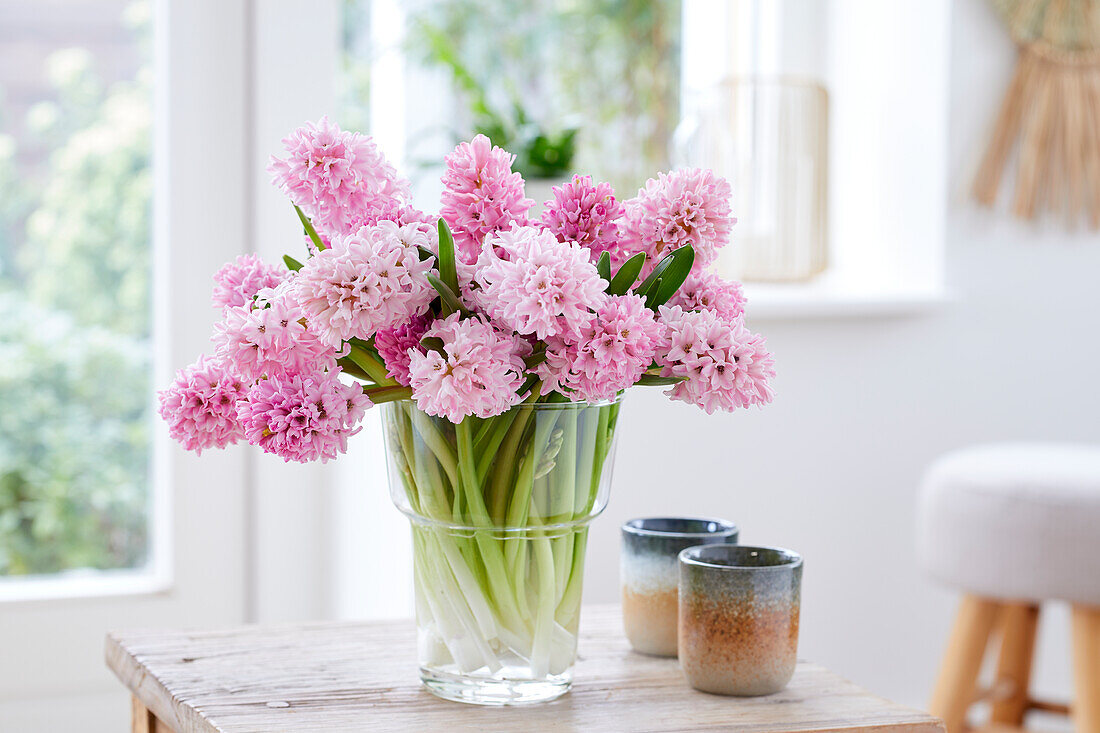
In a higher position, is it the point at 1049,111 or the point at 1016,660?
the point at 1049,111

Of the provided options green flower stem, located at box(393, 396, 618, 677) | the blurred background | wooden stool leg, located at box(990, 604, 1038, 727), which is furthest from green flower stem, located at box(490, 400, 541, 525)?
wooden stool leg, located at box(990, 604, 1038, 727)

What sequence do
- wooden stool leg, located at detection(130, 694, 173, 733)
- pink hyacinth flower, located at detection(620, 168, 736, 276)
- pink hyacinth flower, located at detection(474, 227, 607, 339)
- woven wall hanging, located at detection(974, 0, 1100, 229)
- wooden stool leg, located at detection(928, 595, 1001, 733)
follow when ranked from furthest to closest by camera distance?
woven wall hanging, located at detection(974, 0, 1100, 229) → wooden stool leg, located at detection(928, 595, 1001, 733) → wooden stool leg, located at detection(130, 694, 173, 733) → pink hyacinth flower, located at detection(620, 168, 736, 276) → pink hyacinth flower, located at detection(474, 227, 607, 339)

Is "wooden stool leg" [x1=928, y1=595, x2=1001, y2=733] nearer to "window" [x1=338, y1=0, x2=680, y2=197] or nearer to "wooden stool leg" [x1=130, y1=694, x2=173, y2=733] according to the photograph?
"window" [x1=338, y1=0, x2=680, y2=197]

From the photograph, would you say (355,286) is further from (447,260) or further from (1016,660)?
(1016,660)

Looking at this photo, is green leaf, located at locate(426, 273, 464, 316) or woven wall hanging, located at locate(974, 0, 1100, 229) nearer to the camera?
green leaf, located at locate(426, 273, 464, 316)

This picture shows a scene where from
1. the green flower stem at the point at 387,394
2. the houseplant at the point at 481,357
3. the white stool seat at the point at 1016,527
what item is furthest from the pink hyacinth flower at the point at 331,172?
the white stool seat at the point at 1016,527

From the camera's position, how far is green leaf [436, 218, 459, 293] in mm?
745

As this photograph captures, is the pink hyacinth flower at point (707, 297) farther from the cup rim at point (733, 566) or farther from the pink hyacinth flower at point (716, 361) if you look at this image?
the cup rim at point (733, 566)

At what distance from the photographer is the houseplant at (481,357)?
0.72 m

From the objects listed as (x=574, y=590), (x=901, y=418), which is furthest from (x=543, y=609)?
(x=901, y=418)

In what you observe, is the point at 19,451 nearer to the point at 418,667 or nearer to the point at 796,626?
the point at 418,667

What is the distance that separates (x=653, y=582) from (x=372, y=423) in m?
0.72

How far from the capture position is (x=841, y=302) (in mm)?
1875

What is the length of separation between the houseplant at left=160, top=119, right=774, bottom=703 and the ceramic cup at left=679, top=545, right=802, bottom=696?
82 mm
